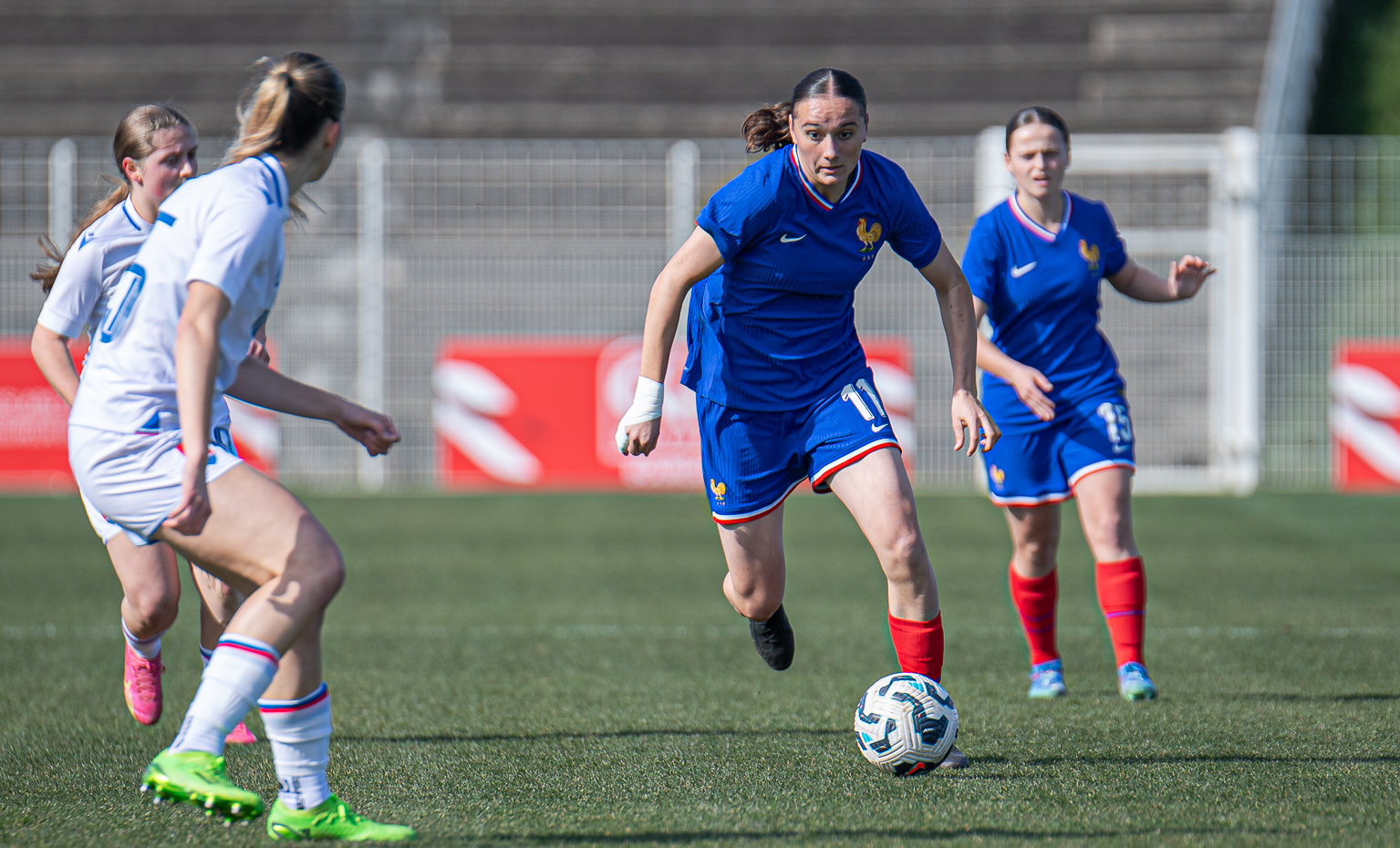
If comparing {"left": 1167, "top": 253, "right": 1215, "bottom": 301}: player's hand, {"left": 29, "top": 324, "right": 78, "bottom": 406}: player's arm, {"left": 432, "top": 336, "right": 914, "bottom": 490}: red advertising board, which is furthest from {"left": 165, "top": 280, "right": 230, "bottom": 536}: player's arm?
{"left": 432, "top": 336, "right": 914, "bottom": 490}: red advertising board

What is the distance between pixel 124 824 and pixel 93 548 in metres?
6.33

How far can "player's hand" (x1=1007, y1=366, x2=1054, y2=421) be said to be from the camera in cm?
452

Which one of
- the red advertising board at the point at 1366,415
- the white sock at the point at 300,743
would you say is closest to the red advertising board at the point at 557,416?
the red advertising board at the point at 1366,415

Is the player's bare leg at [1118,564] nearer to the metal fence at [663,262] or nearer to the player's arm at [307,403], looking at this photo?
the player's arm at [307,403]

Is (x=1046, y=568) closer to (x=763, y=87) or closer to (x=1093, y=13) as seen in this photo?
(x=763, y=87)

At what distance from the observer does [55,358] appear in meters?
3.65

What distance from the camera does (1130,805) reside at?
10.8 feet

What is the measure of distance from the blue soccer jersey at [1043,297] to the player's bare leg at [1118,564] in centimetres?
29

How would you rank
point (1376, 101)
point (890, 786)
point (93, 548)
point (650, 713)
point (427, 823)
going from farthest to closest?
point (1376, 101) < point (93, 548) < point (650, 713) < point (890, 786) < point (427, 823)

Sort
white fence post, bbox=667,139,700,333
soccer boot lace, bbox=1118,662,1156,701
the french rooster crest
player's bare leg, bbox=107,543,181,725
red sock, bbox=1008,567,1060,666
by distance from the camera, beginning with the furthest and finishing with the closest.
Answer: white fence post, bbox=667,139,700,333, red sock, bbox=1008,567,1060,666, soccer boot lace, bbox=1118,662,1156,701, player's bare leg, bbox=107,543,181,725, the french rooster crest

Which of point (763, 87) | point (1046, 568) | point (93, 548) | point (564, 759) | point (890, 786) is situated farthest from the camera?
point (763, 87)

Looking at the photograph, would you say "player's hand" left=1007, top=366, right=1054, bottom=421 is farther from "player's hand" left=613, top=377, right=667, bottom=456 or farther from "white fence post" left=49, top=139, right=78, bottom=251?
"white fence post" left=49, top=139, right=78, bottom=251

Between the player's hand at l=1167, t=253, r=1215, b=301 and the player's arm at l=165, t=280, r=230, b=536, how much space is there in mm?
3490

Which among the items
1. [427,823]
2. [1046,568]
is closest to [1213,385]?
[1046,568]
